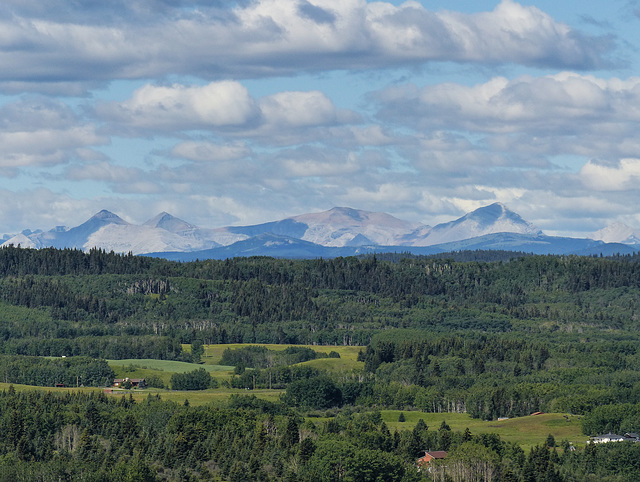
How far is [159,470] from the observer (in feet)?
553

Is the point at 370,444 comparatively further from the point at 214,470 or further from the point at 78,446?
the point at 78,446

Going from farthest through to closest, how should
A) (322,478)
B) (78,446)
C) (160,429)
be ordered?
(160,429) → (78,446) → (322,478)

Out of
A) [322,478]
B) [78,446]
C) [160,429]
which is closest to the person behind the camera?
[322,478]

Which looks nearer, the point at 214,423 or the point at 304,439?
the point at 304,439

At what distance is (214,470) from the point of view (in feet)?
568

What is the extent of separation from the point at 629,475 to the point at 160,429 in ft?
237

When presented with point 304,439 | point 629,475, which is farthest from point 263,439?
point 629,475

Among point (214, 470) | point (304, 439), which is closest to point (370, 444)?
point (304, 439)

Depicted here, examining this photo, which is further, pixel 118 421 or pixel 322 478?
pixel 118 421

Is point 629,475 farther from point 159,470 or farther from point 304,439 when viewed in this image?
point 159,470

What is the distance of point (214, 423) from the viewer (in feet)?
646

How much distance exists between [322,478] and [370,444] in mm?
19879

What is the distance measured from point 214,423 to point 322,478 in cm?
3831

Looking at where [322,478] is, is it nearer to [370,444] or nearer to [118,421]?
[370,444]
